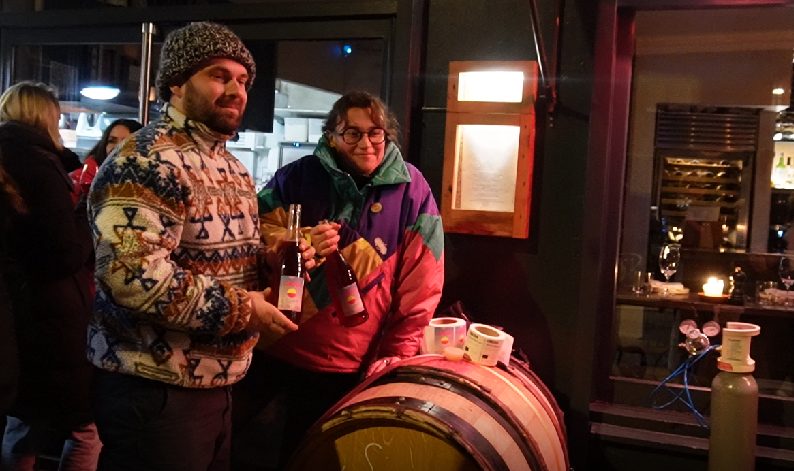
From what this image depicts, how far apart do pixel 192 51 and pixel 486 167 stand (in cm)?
197

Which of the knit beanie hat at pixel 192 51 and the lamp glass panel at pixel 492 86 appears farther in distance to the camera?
the lamp glass panel at pixel 492 86

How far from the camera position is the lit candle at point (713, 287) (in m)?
4.24

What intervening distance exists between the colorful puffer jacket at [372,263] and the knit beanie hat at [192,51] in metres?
0.84

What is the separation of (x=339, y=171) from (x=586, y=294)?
4.70ft

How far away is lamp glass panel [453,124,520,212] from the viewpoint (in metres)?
3.80

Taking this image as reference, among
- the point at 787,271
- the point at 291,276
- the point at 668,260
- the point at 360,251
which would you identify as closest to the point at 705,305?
the point at 668,260

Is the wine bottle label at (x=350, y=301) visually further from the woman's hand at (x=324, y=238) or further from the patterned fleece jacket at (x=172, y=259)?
the patterned fleece jacket at (x=172, y=259)

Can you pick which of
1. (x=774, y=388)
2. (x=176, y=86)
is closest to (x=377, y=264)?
(x=176, y=86)

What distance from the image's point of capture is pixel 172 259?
2088 mm

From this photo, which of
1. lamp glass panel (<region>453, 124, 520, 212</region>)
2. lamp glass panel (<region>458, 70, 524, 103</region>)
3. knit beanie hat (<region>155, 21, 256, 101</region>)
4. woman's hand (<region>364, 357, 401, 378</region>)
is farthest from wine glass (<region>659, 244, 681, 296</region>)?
knit beanie hat (<region>155, 21, 256, 101</region>)

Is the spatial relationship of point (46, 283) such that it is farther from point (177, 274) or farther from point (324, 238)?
point (177, 274)

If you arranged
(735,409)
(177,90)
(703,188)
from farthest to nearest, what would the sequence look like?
1. (703,188)
2. (735,409)
3. (177,90)

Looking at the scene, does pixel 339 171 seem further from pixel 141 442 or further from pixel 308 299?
pixel 141 442

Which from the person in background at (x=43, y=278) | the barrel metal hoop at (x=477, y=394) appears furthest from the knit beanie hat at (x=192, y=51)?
the barrel metal hoop at (x=477, y=394)
